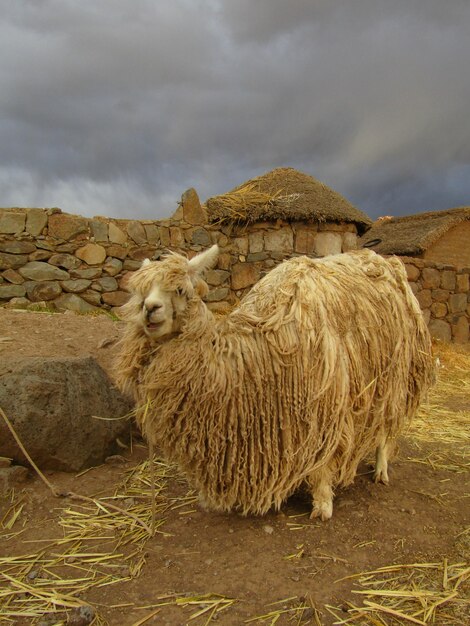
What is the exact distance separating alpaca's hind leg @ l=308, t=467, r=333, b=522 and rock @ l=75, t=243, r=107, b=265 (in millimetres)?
5862

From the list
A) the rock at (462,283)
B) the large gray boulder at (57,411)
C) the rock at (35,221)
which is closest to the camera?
the large gray boulder at (57,411)

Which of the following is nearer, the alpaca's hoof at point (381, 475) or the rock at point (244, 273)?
the alpaca's hoof at point (381, 475)

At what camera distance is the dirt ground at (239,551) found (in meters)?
2.24

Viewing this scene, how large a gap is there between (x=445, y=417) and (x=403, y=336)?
2875 millimetres

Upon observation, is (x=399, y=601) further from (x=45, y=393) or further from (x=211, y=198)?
(x=211, y=198)

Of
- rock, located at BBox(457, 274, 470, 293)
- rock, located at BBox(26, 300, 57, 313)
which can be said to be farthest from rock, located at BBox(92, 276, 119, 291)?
rock, located at BBox(457, 274, 470, 293)

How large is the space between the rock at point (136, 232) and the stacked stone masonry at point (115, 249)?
0.05 ft

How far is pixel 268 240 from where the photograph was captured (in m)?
8.47

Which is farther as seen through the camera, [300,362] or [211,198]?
[211,198]

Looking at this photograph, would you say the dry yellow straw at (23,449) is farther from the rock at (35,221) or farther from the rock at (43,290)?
the rock at (35,221)

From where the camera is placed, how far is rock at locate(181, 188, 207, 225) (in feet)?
27.3

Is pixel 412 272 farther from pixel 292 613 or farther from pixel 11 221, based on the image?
pixel 292 613

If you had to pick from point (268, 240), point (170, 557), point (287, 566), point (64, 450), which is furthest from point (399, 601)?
point (268, 240)

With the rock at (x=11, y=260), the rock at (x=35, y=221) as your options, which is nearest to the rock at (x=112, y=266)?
the rock at (x=35, y=221)
